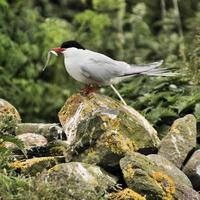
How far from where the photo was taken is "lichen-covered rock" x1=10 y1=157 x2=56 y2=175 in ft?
25.6

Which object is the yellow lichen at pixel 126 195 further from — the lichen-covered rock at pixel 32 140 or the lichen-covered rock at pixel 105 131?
the lichen-covered rock at pixel 32 140

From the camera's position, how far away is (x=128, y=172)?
750 cm

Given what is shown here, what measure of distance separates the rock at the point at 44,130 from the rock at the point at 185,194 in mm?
1941

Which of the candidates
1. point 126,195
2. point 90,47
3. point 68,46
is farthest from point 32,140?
point 90,47

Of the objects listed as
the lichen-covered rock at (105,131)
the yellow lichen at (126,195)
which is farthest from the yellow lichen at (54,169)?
the lichen-covered rock at (105,131)

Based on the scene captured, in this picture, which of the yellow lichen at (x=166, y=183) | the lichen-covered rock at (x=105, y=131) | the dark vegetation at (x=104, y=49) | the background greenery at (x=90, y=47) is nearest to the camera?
the yellow lichen at (x=166, y=183)

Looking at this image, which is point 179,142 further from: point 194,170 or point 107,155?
point 107,155

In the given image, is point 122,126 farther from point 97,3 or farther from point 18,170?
point 97,3

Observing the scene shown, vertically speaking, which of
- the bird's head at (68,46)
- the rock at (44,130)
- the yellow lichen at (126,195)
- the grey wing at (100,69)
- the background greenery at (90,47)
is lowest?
the background greenery at (90,47)

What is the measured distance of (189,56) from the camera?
35.4 ft

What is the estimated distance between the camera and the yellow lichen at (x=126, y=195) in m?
7.19

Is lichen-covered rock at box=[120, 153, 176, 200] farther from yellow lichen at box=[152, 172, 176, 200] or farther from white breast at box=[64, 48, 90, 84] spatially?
white breast at box=[64, 48, 90, 84]

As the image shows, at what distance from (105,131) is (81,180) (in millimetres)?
1052

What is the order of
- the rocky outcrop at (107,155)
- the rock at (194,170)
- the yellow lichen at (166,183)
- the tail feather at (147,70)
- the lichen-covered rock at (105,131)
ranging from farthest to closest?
1. the tail feather at (147,70)
2. the rock at (194,170)
3. the lichen-covered rock at (105,131)
4. the yellow lichen at (166,183)
5. the rocky outcrop at (107,155)
